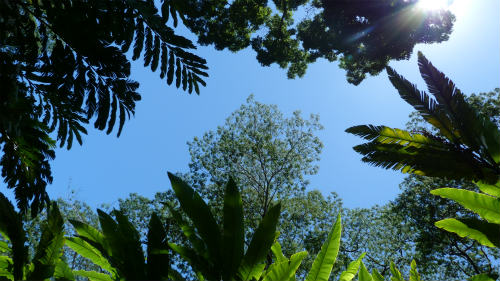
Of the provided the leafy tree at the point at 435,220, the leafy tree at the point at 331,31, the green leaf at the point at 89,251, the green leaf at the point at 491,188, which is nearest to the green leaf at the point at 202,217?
the green leaf at the point at 89,251

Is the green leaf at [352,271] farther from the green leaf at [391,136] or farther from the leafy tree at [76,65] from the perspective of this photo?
the leafy tree at [76,65]

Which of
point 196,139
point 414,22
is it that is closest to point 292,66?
point 414,22

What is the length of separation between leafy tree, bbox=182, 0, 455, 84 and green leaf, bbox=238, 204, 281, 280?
9.54 m

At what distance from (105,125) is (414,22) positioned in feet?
37.2

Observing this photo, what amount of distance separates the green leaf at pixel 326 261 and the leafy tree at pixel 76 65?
2217 millimetres

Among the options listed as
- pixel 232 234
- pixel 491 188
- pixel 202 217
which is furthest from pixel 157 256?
pixel 491 188

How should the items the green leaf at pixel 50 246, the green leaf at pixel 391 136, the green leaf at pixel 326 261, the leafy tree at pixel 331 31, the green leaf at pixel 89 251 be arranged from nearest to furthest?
the green leaf at pixel 50 246 < the green leaf at pixel 89 251 < the green leaf at pixel 326 261 < the green leaf at pixel 391 136 < the leafy tree at pixel 331 31

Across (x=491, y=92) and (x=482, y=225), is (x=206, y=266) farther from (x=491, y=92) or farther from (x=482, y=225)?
(x=491, y=92)

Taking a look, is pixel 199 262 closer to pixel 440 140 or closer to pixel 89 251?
pixel 89 251

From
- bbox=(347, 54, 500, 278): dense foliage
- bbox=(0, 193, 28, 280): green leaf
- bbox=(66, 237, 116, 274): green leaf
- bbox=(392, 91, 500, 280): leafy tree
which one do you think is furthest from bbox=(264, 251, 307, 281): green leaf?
bbox=(392, 91, 500, 280): leafy tree

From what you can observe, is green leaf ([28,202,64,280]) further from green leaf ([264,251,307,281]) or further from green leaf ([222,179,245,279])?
green leaf ([264,251,307,281])

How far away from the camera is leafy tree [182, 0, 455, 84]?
11.0 m

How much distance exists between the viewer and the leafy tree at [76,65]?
2.90 metres

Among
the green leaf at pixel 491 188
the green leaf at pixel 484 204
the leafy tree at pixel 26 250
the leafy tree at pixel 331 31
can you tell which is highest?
the leafy tree at pixel 331 31
